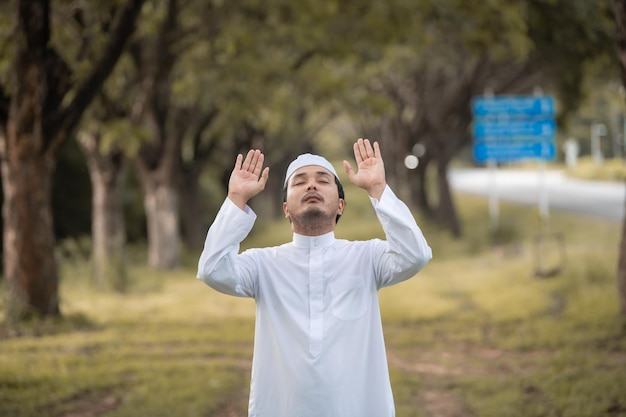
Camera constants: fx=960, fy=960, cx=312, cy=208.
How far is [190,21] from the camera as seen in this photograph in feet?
66.9

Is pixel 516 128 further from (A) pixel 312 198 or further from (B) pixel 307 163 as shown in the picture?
(A) pixel 312 198

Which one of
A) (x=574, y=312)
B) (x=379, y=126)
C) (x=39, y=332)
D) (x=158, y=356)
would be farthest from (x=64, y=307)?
(x=379, y=126)

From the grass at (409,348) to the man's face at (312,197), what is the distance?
4366mm

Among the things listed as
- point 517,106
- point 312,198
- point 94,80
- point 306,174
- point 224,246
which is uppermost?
point 517,106

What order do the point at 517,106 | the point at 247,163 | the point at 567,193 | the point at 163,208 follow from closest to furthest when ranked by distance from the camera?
1. the point at 247,163
2. the point at 517,106
3. the point at 163,208
4. the point at 567,193

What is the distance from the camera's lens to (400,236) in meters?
3.88

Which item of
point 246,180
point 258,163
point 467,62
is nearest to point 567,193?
point 467,62

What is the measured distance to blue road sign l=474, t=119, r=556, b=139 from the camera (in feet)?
65.5

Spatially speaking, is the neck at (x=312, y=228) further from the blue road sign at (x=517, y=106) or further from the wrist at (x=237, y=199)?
the blue road sign at (x=517, y=106)

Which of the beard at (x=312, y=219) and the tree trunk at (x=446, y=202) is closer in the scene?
the beard at (x=312, y=219)

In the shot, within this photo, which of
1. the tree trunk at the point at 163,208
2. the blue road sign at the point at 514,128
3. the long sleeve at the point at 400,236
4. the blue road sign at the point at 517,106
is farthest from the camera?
the tree trunk at the point at 163,208

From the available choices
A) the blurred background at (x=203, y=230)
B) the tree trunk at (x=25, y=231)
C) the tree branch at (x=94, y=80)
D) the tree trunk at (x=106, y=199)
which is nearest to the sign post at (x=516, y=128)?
the blurred background at (x=203, y=230)

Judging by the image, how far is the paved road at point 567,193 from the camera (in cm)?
3009

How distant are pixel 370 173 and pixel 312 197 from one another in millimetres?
A: 264
